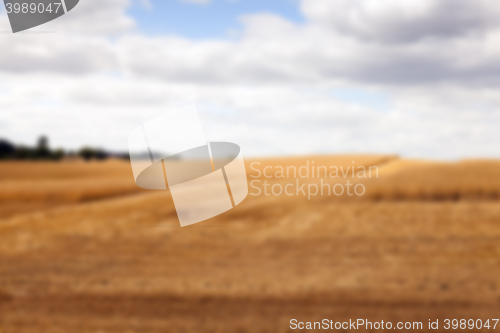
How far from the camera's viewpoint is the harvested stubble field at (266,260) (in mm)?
7332

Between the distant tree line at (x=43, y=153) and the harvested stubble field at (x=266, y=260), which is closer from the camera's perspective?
the harvested stubble field at (x=266, y=260)

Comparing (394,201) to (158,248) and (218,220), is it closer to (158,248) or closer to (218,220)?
(218,220)

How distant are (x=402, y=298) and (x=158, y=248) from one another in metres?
6.81

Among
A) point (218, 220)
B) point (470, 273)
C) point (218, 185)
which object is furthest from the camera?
point (218, 185)

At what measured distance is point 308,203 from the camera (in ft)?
48.8

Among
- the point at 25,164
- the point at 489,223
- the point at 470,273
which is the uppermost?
the point at 470,273

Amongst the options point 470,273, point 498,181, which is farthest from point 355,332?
point 498,181

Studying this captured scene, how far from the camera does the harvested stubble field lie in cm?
733

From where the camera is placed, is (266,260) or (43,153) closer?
(266,260)

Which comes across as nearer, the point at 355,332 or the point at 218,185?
the point at 355,332

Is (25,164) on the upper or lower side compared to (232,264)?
lower

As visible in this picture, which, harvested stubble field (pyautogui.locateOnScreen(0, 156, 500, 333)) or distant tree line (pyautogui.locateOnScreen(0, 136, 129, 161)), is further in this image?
distant tree line (pyautogui.locateOnScreen(0, 136, 129, 161))

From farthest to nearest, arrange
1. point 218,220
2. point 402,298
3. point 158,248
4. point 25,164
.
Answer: point 25,164
point 218,220
point 158,248
point 402,298

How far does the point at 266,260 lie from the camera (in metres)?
10.4
